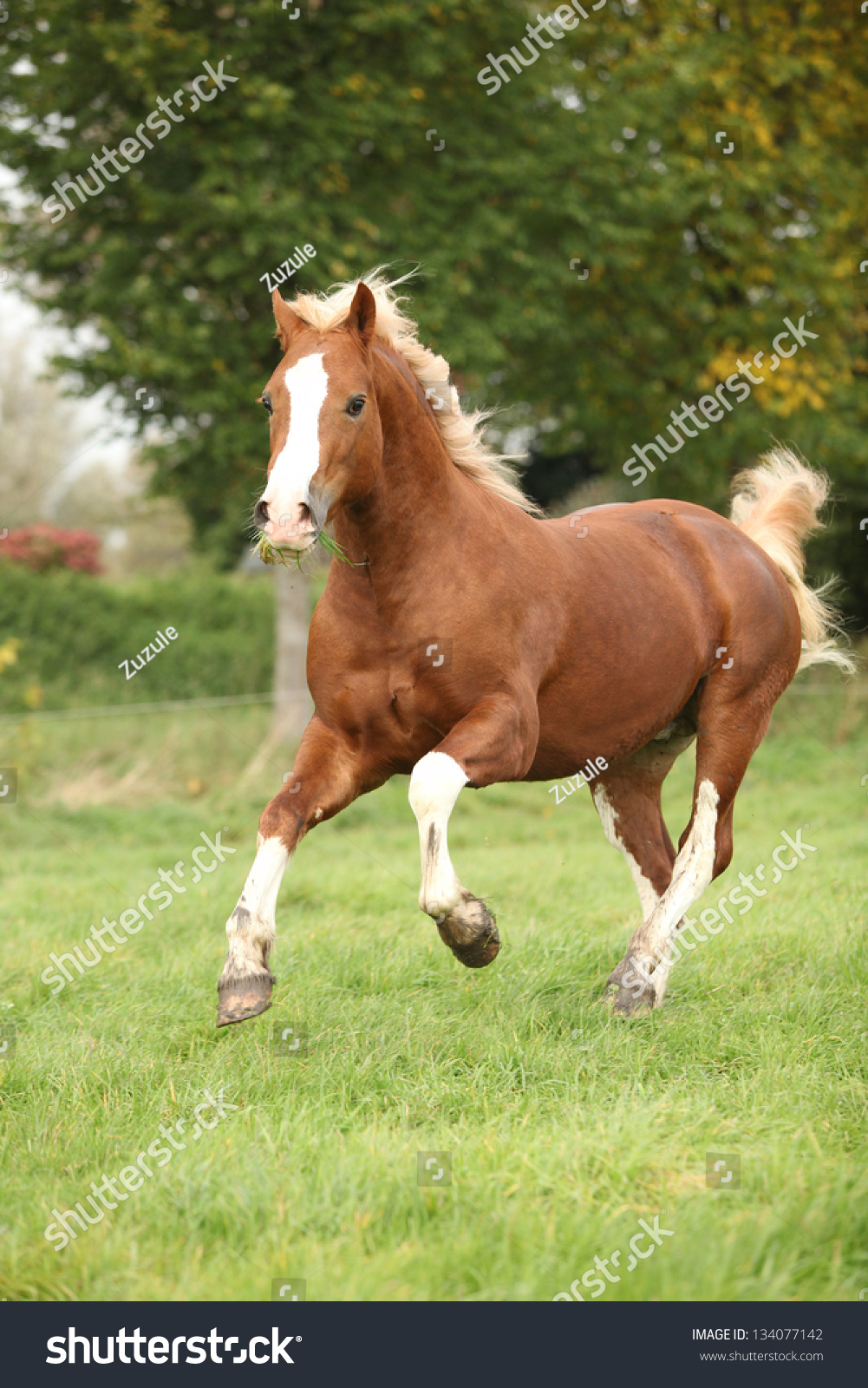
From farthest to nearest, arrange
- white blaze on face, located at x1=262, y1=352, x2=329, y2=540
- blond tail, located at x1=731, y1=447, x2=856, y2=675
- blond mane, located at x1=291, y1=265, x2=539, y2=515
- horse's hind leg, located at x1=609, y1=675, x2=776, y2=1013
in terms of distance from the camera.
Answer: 1. blond tail, located at x1=731, y1=447, x2=856, y2=675
2. horse's hind leg, located at x1=609, y1=675, x2=776, y2=1013
3. blond mane, located at x1=291, y1=265, x2=539, y2=515
4. white blaze on face, located at x1=262, y1=352, x2=329, y2=540

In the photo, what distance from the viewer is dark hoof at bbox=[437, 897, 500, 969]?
3678mm

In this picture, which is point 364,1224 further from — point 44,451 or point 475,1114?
point 44,451

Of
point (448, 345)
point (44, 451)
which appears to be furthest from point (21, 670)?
point (44, 451)

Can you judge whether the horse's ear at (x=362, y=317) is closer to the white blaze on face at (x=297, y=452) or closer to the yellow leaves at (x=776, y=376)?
the white blaze on face at (x=297, y=452)

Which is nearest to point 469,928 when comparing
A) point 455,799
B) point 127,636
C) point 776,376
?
point 455,799

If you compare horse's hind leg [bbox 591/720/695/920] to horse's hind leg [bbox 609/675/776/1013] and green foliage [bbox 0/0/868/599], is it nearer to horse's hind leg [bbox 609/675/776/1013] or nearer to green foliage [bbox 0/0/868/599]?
horse's hind leg [bbox 609/675/776/1013]

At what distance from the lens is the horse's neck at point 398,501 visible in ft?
13.0

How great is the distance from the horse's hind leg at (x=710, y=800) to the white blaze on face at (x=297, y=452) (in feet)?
7.75

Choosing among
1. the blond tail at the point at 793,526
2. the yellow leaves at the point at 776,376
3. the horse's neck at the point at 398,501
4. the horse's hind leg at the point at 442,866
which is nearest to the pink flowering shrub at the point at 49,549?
the yellow leaves at the point at 776,376

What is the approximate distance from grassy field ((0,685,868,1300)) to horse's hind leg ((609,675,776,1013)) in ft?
0.99

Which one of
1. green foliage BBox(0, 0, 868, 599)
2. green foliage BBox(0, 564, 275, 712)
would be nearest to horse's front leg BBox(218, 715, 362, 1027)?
green foliage BBox(0, 0, 868, 599)

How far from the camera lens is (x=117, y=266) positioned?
1095 centimetres
